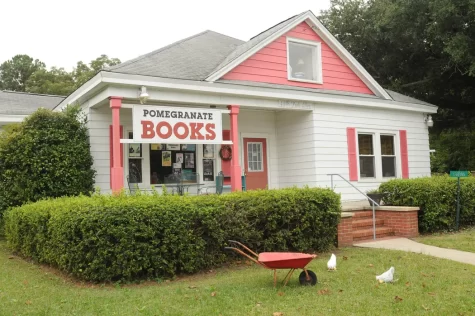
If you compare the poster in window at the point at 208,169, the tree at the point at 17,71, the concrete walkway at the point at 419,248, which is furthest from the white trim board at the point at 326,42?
the tree at the point at 17,71

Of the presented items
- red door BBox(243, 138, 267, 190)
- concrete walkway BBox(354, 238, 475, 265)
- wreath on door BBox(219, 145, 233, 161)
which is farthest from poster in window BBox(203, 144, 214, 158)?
concrete walkway BBox(354, 238, 475, 265)

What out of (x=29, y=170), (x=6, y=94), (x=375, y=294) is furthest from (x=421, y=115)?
(x=6, y=94)

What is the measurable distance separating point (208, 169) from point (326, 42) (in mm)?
5212

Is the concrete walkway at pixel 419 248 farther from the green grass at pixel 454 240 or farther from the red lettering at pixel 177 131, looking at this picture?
the red lettering at pixel 177 131

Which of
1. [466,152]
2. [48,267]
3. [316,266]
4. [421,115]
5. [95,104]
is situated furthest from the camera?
[466,152]

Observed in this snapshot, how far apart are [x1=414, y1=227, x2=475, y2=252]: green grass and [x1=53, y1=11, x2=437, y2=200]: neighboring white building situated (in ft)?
7.68

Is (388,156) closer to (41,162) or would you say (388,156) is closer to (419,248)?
(419,248)

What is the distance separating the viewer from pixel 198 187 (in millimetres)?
11133

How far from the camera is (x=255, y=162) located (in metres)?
12.9

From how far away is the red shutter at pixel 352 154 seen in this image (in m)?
12.5

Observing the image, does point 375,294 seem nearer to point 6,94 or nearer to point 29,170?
point 29,170

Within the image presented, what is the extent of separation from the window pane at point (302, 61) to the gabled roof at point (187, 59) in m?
1.96

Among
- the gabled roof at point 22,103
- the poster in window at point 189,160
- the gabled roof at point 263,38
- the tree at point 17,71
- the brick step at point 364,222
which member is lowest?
the brick step at point 364,222

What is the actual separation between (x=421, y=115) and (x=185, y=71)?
832 cm
